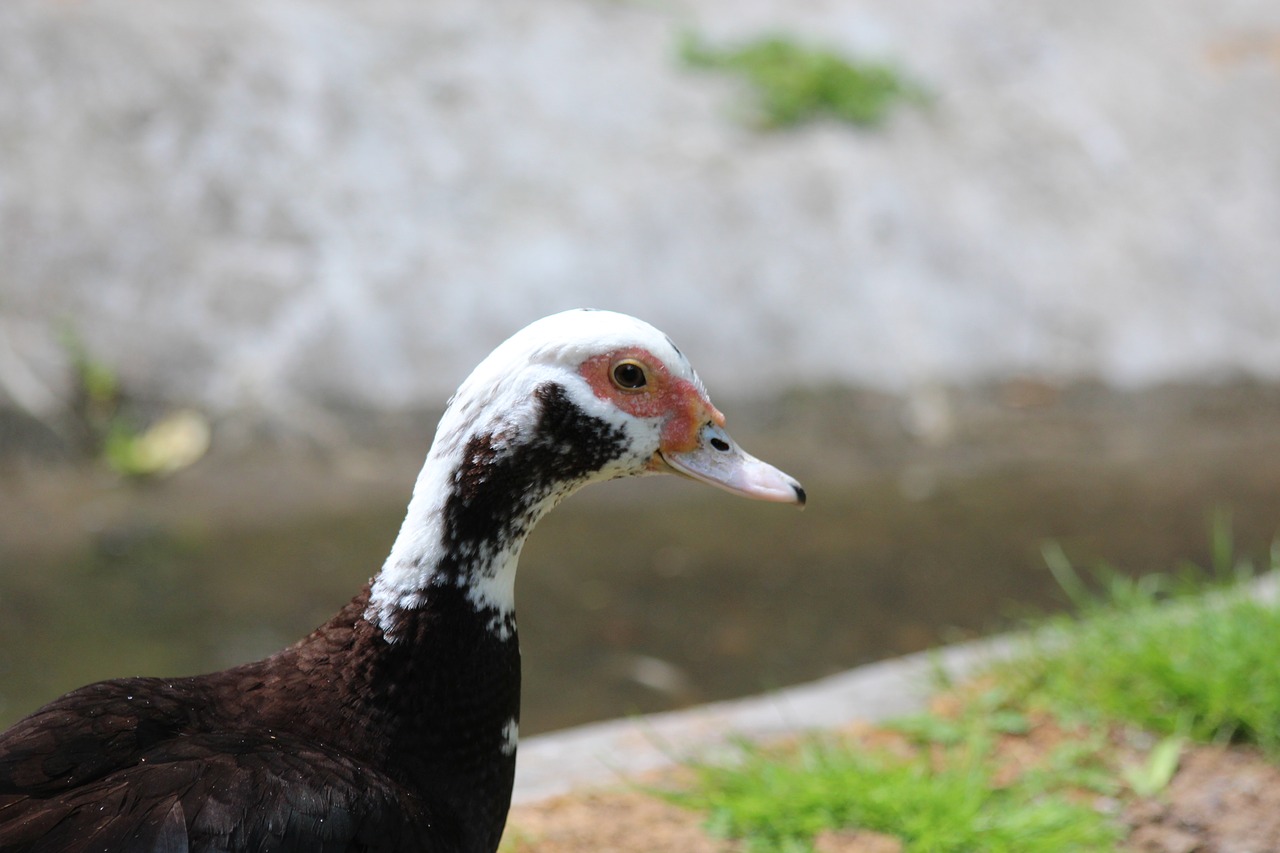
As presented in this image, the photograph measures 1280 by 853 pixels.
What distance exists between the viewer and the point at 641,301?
575 centimetres

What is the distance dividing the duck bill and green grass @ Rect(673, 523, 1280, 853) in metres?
0.92

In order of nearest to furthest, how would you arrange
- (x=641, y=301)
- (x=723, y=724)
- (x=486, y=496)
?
(x=486, y=496)
(x=723, y=724)
(x=641, y=301)

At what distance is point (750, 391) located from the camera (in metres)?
5.71

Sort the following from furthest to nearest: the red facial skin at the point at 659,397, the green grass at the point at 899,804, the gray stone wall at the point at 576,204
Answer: the gray stone wall at the point at 576,204 → the green grass at the point at 899,804 → the red facial skin at the point at 659,397

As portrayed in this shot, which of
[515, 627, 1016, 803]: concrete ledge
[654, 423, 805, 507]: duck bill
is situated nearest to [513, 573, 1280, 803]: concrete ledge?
[515, 627, 1016, 803]: concrete ledge

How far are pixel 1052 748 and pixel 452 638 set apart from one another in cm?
164

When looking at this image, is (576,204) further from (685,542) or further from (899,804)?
(899,804)

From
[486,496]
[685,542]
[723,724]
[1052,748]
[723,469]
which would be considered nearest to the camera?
[486,496]

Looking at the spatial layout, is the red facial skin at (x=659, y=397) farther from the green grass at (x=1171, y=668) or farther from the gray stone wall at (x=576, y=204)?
the gray stone wall at (x=576, y=204)

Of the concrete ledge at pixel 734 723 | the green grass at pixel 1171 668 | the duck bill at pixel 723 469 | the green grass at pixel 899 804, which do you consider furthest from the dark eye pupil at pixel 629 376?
the green grass at pixel 1171 668

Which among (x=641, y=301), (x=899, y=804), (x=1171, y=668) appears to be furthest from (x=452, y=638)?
(x=641, y=301)

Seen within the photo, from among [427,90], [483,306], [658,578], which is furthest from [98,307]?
[658,578]

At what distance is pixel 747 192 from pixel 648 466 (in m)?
4.41

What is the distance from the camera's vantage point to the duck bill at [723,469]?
1971 mm
